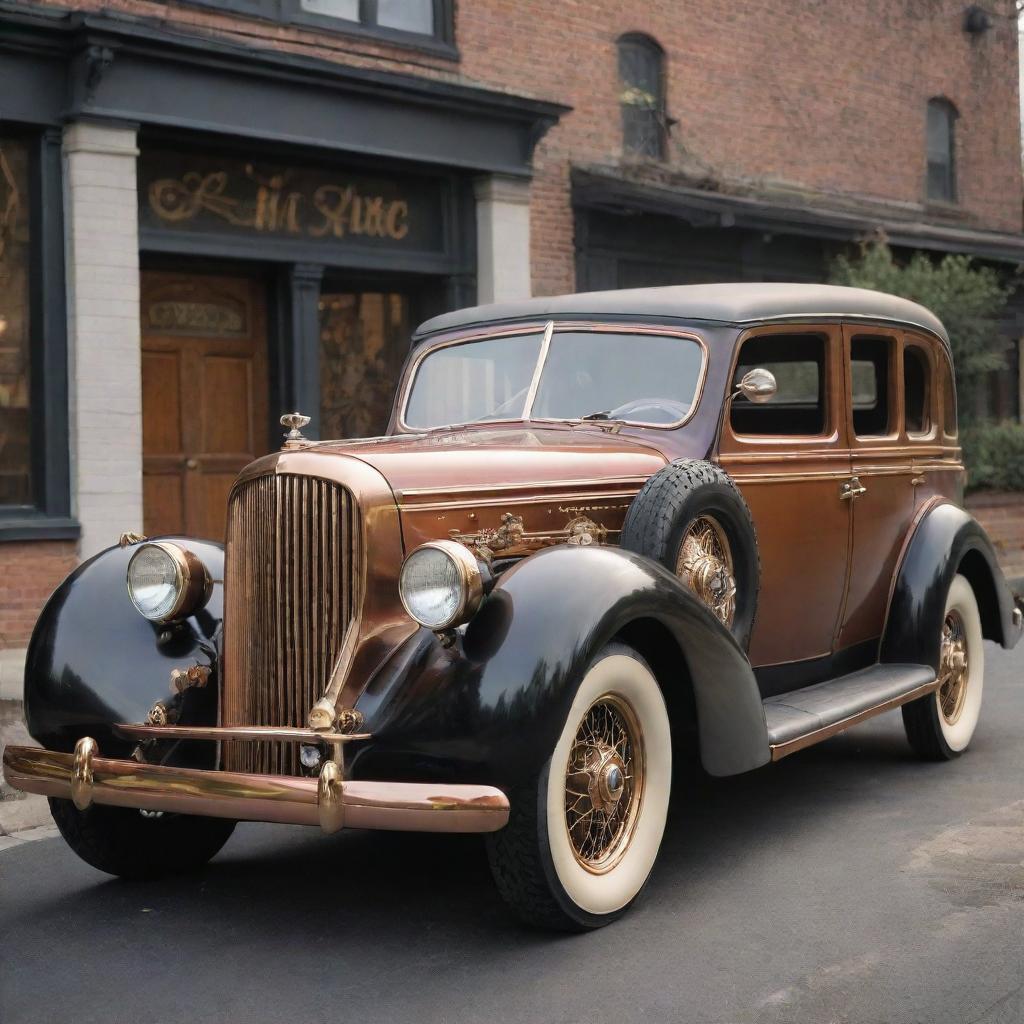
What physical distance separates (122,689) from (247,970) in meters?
0.98

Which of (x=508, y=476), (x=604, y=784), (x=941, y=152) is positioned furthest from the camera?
(x=941, y=152)

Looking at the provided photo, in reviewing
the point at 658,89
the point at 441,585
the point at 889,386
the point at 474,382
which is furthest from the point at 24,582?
the point at 658,89

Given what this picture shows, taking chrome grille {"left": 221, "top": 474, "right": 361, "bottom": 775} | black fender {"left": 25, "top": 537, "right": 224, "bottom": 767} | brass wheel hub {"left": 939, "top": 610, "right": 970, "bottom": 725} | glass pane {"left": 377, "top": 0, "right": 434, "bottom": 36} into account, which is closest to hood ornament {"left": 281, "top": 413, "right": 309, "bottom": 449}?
chrome grille {"left": 221, "top": 474, "right": 361, "bottom": 775}

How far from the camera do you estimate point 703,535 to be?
4840mm

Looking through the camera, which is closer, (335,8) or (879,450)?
(879,450)

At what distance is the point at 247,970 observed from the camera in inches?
150

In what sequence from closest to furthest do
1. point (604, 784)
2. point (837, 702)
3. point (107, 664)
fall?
point (604, 784)
point (107, 664)
point (837, 702)

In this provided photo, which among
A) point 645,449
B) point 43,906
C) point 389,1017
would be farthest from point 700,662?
point 43,906

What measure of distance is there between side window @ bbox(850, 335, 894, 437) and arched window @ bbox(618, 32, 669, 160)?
7.70 m

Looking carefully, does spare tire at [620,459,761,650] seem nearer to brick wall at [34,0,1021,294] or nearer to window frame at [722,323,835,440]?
window frame at [722,323,835,440]

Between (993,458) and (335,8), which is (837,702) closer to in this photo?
(335,8)

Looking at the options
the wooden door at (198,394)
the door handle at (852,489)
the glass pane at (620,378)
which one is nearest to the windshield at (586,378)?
the glass pane at (620,378)

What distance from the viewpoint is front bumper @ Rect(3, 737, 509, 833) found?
3.58 meters

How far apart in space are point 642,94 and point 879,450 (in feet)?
28.0
